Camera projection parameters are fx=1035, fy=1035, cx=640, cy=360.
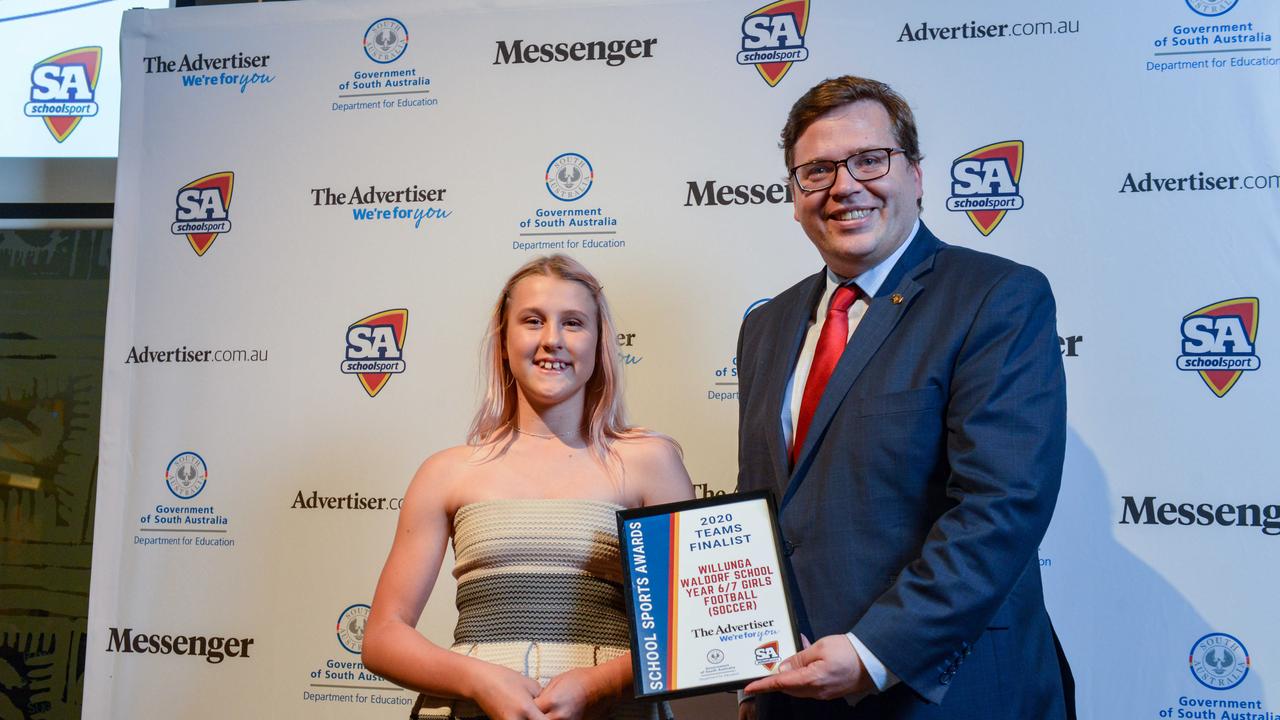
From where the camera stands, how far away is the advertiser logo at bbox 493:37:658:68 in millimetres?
3414

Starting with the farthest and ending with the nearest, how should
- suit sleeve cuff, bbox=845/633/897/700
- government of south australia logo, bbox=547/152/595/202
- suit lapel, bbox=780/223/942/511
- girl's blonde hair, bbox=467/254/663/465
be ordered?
government of south australia logo, bbox=547/152/595/202, girl's blonde hair, bbox=467/254/663/465, suit lapel, bbox=780/223/942/511, suit sleeve cuff, bbox=845/633/897/700

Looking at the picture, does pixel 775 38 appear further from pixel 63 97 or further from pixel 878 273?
pixel 63 97

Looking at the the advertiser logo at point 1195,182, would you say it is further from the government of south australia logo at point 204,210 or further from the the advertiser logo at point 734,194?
the government of south australia logo at point 204,210

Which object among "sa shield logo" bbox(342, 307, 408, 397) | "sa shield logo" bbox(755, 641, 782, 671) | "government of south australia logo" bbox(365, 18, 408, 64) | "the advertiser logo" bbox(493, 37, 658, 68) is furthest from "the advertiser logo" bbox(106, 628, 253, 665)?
"sa shield logo" bbox(755, 641, 782, 671)

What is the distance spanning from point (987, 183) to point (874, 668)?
194cm

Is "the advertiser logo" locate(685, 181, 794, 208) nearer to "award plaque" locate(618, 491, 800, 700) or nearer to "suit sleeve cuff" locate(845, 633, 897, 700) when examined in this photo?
"award plaque" locate(618, 491, 800, 700)

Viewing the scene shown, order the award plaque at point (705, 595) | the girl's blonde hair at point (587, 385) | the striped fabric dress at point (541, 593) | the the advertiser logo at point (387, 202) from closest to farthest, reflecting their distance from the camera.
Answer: the award plaque at point (705, 595) < the striped fabric dress at point (541, 593) < the girl's blonde hair at point (587, 385) < the the advertiser logo at point (387, 202)

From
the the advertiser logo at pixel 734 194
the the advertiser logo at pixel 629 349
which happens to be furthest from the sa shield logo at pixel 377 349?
the the advertiser logo at pixel 734 194

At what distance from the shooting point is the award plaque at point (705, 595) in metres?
1.75

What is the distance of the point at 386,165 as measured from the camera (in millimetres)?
3539

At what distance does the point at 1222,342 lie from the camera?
2.98 m

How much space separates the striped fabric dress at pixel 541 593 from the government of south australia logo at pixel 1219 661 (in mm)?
1693

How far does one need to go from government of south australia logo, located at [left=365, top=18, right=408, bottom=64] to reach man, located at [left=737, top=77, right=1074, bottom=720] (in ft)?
6.42

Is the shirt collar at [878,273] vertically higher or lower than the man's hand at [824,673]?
higher
